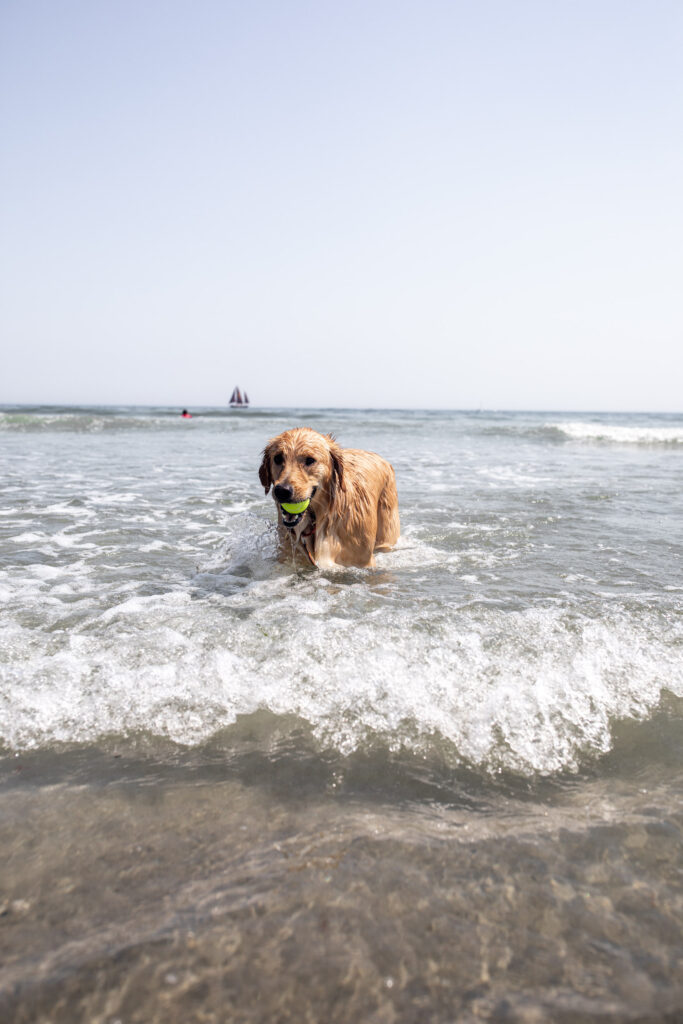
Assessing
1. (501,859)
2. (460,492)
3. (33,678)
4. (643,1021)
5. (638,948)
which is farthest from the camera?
(460,492)

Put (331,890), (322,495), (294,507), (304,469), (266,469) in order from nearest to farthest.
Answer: (331,890) < (294,507) < (304,469) < (322,495) < (266,469)

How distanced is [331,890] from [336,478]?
3470 mm

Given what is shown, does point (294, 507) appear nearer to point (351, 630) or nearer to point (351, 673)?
point (351, 630)

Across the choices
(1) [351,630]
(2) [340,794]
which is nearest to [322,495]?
(1) [351,630]

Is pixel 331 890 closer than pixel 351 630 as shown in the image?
Yes

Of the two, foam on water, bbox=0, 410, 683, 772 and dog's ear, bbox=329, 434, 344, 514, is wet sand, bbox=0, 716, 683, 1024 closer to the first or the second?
foam on water, bbox=0, 410, 683, 772

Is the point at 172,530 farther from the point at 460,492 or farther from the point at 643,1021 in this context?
the point at 643,1021

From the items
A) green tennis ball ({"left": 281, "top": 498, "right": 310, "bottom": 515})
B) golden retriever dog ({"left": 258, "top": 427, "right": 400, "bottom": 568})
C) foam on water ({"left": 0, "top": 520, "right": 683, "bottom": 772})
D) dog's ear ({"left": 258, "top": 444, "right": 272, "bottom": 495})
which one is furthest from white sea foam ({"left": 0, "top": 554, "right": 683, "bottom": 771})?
dog's ear ({"left": 258, "top": 444, "right": 272, "bottom": 495})

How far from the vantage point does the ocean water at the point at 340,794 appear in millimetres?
1429

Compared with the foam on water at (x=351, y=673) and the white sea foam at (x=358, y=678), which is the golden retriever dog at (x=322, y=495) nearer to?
the foam on water at (x=351, y=673)

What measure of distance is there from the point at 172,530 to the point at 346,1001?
526 cm

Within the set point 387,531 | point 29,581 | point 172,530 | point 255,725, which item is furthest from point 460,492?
point 255,725

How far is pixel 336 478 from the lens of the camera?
16.0 feet

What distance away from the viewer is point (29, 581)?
424 centimetres
